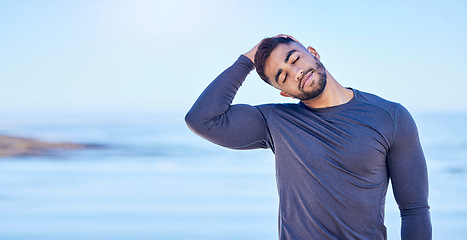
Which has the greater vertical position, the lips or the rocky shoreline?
the rocky shoreline

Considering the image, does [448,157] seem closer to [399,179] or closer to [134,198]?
[134,198]

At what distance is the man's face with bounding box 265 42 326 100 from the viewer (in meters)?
1.48

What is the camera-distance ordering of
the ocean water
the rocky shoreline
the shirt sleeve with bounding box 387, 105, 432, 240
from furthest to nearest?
the rocky shoreline → the ocean water → the shirt sleeve with bounding box 387, 105, 432, 240

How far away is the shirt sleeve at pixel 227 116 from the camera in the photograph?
1.58 meters

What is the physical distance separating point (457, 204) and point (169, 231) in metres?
3.20

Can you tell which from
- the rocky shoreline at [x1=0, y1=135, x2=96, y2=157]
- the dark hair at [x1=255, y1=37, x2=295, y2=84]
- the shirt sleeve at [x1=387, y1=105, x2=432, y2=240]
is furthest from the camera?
the rocky shoreline at [x1=0, y1=135, x2=96, y2=157]

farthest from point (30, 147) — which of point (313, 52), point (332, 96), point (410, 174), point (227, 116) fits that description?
point (410, 174)

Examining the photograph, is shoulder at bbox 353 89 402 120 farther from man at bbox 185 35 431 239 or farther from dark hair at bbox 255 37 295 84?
dark hair at bbox 255 37 295 84

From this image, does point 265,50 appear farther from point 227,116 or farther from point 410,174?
point 410,174

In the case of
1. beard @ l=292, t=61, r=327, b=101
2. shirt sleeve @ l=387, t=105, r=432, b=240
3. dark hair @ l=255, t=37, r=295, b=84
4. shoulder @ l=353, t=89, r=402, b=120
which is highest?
dark hair @ l=255, t=37, r=295, b=84

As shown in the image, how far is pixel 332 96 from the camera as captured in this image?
151 centimetres

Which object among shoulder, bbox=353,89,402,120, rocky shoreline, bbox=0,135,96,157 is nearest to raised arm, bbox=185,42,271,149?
shoulder, bbox=353,89,402,120

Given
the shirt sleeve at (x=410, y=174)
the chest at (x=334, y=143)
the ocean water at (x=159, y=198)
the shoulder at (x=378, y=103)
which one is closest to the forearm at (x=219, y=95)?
the chest at (x=334, y=143)

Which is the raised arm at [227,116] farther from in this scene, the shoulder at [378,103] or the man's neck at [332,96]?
the shoulder at [378,103]
